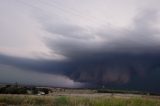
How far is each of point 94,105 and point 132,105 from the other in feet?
13.0

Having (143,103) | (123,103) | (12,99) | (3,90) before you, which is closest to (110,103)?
(123,103)

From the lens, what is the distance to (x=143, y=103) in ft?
105

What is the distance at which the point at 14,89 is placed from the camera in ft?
288

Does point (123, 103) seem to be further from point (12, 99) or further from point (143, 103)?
point (12, 99)

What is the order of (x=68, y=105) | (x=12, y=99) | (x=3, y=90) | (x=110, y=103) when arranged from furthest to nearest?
1. (x=3, y=90)
2. (x=12, y=99)
3. (x=110, y=103)
4. (x=68, y=105)

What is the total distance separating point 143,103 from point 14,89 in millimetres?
62128

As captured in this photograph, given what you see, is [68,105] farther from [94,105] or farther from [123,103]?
[123,103]

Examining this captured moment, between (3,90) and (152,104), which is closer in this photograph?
(152,104)

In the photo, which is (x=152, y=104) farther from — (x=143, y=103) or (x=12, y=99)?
(x=12, y=99)

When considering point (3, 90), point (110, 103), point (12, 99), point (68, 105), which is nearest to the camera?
point (68, 105)

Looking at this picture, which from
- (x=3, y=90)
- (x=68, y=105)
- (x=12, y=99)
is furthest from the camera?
(x=3, y=90)

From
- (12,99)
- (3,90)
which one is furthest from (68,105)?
(3,90)

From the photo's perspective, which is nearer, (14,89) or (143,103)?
(143,103)

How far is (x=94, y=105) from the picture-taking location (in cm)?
3089
